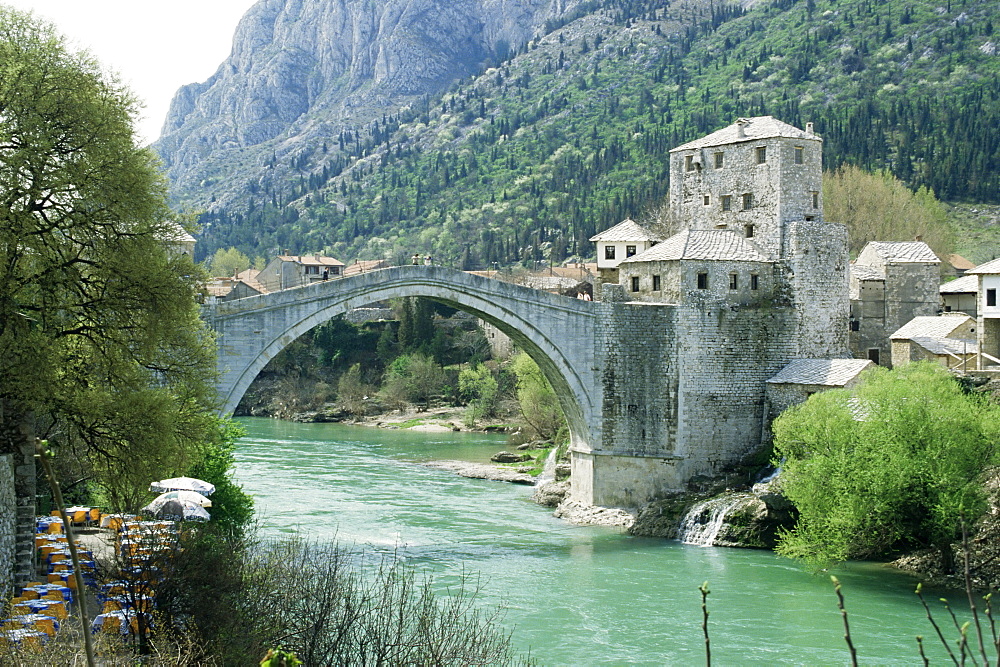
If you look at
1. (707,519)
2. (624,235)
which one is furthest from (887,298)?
(707,519)

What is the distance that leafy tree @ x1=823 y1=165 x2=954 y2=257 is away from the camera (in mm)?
51469

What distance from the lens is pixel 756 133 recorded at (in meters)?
31.6

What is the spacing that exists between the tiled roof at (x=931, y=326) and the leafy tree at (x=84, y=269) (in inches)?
921

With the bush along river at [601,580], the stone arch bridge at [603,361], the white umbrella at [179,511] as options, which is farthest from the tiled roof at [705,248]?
the white umbrella at [179,511]

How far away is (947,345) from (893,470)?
1043 cm

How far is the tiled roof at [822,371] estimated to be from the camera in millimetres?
28328

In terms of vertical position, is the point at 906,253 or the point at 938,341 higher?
the point at 906,253

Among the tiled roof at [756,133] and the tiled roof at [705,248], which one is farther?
the tiled roof at [756,133]

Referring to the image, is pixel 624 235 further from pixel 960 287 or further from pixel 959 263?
pixel 959 263

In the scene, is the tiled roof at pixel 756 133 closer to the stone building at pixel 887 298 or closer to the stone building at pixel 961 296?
the stone building at pixel 887 298

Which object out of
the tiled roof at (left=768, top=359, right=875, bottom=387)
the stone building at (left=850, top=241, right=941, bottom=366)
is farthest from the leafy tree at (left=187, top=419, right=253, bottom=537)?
the stone building at (left=850, top=241, right=941, bottom=366)

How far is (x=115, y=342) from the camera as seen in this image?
15.8 metres

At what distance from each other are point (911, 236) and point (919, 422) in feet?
101

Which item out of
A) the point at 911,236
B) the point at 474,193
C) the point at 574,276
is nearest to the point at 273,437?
the point at 574,276
